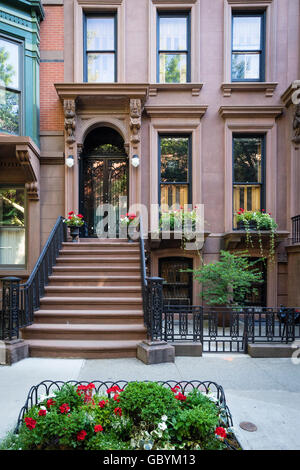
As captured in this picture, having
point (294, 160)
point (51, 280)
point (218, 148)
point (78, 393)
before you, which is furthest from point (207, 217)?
point (78, 393)

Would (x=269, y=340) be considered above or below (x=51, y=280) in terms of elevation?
below

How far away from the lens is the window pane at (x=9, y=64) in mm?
8336

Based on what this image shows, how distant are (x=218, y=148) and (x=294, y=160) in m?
2.36

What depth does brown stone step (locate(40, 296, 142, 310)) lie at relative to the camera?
642cm

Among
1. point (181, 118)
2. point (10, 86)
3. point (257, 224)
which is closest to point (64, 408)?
point (257, 224)

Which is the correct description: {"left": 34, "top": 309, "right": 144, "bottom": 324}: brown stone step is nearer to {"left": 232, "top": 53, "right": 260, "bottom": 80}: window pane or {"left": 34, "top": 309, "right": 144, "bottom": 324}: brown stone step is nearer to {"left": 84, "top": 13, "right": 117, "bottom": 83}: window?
{"left": 84, "top": 13, "right": 117, "bottom": 83}: window

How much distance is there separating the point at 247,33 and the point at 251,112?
2696 mm

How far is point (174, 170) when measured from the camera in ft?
30.9

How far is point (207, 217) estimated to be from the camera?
9070 mm

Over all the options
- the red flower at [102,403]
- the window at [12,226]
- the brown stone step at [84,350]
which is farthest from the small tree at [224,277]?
the window at [12,226]

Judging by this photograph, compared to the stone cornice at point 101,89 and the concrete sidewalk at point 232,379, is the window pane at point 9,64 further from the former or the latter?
the concrete sidewalk at point 232,379

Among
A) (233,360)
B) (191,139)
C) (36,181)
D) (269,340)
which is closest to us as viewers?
(233,360)

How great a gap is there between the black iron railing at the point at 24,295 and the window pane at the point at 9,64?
4.67 metres
